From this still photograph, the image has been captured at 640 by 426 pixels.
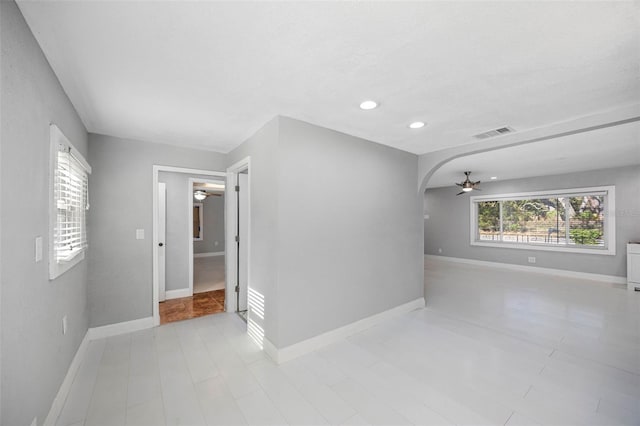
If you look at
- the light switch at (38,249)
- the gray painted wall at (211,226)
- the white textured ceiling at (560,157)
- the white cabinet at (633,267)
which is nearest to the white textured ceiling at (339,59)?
the light switch at (38,249)

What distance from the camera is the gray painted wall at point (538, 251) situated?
5.52 meters

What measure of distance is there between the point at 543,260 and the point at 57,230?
29.6ft

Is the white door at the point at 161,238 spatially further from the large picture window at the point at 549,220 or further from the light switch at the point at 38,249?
the large picture window at the point at 549,220

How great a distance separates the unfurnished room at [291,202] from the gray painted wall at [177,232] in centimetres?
4

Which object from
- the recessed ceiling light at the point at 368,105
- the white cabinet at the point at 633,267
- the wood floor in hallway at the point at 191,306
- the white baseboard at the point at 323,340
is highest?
→ the recessed ceiling light at the point at 368,105

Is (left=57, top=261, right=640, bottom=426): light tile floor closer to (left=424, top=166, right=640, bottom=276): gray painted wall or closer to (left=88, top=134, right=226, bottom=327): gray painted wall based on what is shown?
(left=88, top=134, right=226, bottom=327): gray painted wall

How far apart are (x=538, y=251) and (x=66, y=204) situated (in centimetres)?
904

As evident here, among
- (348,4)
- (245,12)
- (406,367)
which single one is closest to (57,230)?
(245,12)

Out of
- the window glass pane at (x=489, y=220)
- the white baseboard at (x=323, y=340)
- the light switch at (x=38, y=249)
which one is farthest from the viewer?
the window glass pane at (x=489, y=220)

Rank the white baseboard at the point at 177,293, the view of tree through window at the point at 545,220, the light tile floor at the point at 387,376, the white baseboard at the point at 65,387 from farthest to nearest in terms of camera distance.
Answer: the view of tree through window at the point at 545,220, the white baseboard at the point at 177,293, the light tile floor at the point at 387,376, the white baseboard at the point at 65,387

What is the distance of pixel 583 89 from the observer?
6.76 ft

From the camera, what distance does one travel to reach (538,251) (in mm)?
6734

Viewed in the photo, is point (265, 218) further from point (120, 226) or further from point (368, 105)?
point (120, 226)

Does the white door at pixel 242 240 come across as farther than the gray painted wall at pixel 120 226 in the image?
Yes
